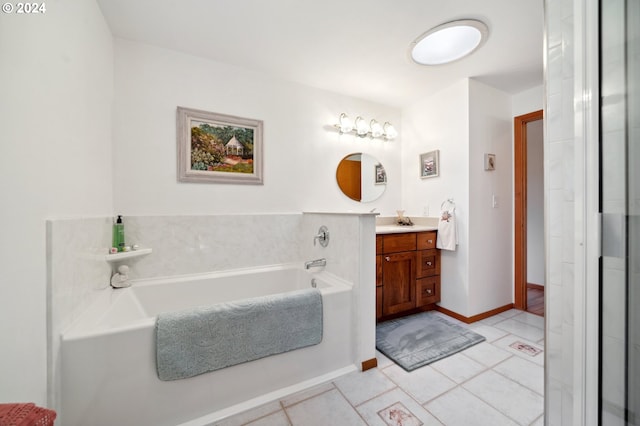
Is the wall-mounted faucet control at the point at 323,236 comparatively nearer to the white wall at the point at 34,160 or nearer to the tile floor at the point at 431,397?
the tile floor at the point at 431,397

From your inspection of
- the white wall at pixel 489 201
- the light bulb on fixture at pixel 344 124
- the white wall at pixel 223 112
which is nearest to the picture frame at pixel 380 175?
the white wall at pixel 223 112

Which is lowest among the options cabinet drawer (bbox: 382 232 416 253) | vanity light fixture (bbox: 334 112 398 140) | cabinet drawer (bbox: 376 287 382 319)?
cabinet drawer (bbox: 376 287 382 319)

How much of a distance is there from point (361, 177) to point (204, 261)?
191 centimetres

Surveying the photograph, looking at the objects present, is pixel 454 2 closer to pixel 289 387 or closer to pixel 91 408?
A: pixel 289 387

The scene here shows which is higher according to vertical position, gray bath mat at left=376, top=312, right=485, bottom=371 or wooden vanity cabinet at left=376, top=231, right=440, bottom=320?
wooden vanity cabinet at left=376, top=231, right=440, bottom=320

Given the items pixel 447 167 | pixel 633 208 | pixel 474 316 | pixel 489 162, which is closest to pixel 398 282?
pixel 474 316

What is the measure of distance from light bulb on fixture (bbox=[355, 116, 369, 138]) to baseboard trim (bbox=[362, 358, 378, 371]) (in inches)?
89.9

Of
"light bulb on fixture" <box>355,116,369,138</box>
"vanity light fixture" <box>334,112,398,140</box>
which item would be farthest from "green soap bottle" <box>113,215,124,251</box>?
"light bulb on fixture" <box>355,116,369,138</box>

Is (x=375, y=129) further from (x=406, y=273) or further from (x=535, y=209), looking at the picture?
(x=535, y=209)

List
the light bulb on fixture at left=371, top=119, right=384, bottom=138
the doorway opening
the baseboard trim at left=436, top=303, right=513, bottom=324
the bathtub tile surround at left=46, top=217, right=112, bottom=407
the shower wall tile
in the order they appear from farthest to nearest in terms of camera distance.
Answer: the light bulb on fixture at left=371, top=119, right=384, bottom=138, the doorway opening, the baseboard trim at left=436, top=303, right=513, bottom=324, the bathtub tile surround at left=46, top=217, right=112, bottom=407, the shower wall tile

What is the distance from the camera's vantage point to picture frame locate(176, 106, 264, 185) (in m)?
2.05

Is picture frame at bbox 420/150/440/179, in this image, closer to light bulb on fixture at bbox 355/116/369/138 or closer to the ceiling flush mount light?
light bulb on fixture at bbox 355/116/369/138

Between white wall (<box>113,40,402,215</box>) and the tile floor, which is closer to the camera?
the tile floor

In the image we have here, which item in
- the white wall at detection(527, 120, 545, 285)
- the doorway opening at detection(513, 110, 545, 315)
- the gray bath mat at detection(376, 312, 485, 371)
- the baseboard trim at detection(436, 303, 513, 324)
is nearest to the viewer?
the gray bath mat at detection(376, 312, 485, 371)
